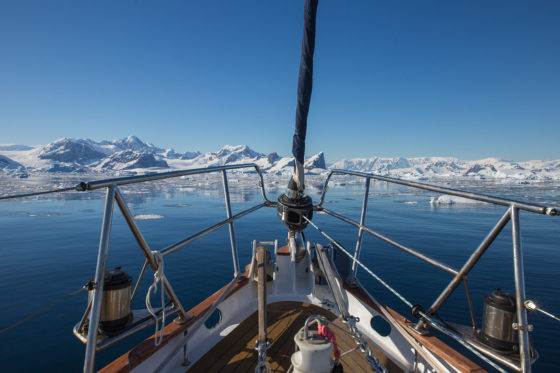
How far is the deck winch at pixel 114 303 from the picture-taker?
138 cm

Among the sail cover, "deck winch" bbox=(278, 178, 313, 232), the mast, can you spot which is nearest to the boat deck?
the mast

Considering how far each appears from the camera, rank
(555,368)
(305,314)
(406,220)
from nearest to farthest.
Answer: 1. (305,314)
2. (555,368)
3. (406,220)

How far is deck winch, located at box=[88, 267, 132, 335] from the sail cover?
1.90 metres

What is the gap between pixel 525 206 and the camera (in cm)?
119

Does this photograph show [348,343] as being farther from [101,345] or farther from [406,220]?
[406,220]

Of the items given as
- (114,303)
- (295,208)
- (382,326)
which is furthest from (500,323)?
(382,326)

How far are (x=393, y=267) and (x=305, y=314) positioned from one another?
17.8 ft

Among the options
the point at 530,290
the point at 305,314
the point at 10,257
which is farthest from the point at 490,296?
the point at 10,257

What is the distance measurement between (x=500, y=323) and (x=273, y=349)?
4.71 ft

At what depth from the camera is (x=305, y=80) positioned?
8.23 ft

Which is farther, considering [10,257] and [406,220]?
[406,220]

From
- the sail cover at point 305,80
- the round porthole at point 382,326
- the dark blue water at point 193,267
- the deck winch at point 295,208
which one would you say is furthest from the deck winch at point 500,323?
the dark blue water at point 193,267

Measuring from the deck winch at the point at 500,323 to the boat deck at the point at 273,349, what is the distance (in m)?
0.68

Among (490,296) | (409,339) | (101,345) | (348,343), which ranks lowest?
(348,343)
